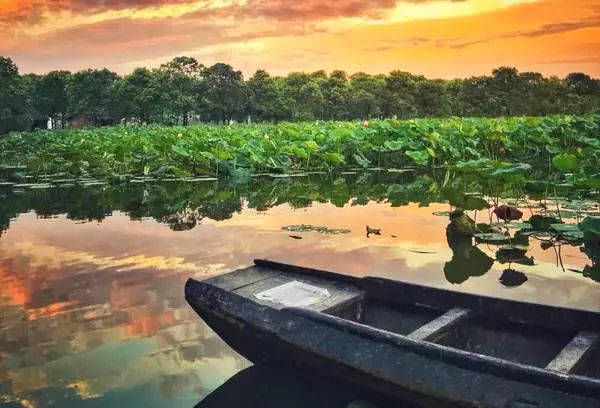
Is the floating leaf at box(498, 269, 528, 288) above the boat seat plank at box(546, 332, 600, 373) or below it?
below

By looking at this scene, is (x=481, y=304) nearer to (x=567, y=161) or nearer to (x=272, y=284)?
(x=272, y=284)

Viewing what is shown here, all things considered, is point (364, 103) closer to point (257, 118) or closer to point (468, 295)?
point (257, 118)

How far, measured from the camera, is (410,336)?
7.11ft

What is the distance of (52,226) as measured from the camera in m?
5.59

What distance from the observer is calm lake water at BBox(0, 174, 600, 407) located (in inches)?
96.8

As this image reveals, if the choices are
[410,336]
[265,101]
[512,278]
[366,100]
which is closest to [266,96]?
[265,101]

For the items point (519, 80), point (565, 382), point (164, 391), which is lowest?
point (164, 391)

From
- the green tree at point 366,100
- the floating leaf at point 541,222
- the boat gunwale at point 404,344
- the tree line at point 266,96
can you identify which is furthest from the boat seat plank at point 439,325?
the green tree at point 366,100

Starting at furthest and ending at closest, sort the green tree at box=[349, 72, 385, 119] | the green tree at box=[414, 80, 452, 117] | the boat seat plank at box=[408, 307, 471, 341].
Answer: the green tree at box=[414, 80, 452, 117], the green tree at box=[349, 72, 385, 119], the boat seat plank at box=[408, 307, 471, 341]

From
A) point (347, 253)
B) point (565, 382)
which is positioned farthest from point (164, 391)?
point (347, 253)

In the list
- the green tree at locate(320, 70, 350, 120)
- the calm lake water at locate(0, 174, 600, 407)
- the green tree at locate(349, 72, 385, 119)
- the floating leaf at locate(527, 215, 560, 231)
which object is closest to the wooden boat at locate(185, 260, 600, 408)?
the calm lake water at locate(0, 174, 600, 407)

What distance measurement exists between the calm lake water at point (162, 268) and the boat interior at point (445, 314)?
12.8 inches

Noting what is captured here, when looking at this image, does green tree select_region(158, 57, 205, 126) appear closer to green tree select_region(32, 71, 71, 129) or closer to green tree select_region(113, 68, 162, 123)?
green tree select_region(113, 68, 162, 123)

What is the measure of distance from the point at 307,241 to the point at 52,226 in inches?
89.8
